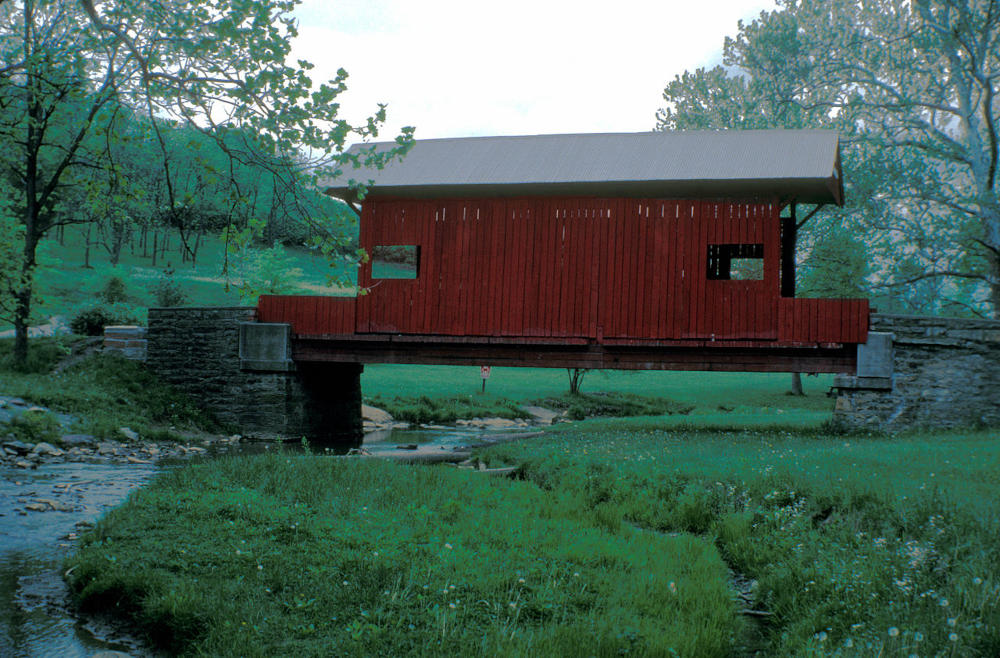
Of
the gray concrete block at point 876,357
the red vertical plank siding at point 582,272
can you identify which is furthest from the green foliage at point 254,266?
the gray concrete block at point 876,357

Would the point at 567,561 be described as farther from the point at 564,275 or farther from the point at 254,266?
the point at 254,266

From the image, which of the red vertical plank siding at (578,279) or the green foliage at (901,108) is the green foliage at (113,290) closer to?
the red vertical plank siding at (578,279)

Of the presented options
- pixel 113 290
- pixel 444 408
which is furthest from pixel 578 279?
pixel 113 290

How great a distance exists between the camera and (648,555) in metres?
6.89

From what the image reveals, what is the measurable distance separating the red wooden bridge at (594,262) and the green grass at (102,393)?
338 centimetres

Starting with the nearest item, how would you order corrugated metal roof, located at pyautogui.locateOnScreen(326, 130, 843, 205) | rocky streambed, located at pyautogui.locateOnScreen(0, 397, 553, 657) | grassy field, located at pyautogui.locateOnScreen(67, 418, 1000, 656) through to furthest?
grassy field, located at pyautogui.locateOnScreen(67, 418, 1000, 656), rocky streambed, located at pyautogui.locateOnScreen(0, 397, 553, 657), corrugated metal roof, located at pyautogui.locateOnScreen(326, 130, 843, 205)

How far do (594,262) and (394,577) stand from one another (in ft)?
41.2

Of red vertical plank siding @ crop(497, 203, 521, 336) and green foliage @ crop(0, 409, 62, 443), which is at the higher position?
red vertical plank siding @ crop(497, 203, 521, 336)

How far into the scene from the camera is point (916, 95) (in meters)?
24.6

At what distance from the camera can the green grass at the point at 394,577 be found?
4.93 meters

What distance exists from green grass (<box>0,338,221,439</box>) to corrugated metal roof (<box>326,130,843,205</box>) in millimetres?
6536

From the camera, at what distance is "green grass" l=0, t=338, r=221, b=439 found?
15570 mm

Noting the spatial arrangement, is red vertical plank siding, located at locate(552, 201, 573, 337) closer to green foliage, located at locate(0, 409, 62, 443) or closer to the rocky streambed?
the rocky streambed

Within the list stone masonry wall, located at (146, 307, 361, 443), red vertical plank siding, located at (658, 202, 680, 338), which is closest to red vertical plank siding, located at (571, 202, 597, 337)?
red vertical plank siding, located at (658, 202, 680, 338)
